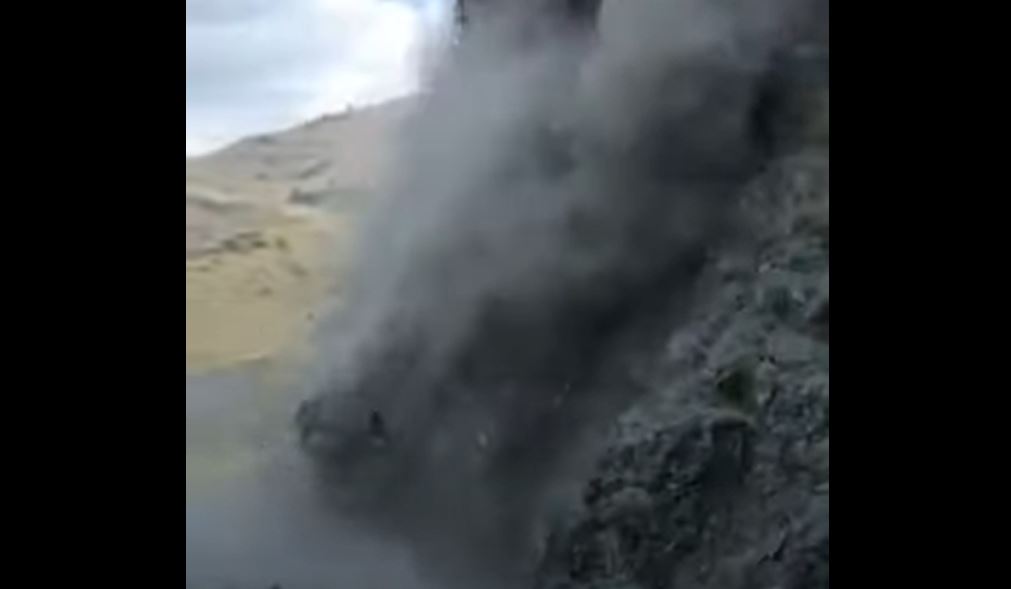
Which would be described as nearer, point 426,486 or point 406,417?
point 426,486

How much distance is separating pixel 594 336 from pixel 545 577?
0.57 m

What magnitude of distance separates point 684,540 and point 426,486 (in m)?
0.68

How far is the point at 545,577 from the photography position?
8.17 ft

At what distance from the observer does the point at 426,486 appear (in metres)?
2.71
